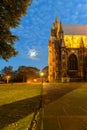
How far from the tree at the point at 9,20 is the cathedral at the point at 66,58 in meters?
60.0

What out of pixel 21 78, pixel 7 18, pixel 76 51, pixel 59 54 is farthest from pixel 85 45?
pixel 7 18

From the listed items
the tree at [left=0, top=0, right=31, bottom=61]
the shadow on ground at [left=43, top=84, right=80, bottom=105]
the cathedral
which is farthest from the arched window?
the tree at [left=0, top=0, right=31, bottom=61]

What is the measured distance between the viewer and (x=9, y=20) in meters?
13.1

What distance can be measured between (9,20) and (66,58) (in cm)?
6267

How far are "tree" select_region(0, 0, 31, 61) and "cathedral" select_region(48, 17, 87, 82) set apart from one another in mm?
59993

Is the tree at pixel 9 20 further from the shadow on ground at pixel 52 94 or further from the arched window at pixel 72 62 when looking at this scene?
the arched window at pixel 72 62

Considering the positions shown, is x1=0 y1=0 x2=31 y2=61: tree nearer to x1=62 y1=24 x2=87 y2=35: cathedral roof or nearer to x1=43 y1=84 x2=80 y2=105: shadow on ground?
x1=43 y1=84 x2=80 y2=105: shadow on ground

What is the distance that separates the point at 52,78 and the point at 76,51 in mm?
11507

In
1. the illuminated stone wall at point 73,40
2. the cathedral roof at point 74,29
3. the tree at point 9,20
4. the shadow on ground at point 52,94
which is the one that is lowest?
the shadow on ground at point 52,94

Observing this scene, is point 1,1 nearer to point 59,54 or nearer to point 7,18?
point 7,18

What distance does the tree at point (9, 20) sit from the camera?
12.6m

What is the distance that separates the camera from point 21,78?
4163 inches

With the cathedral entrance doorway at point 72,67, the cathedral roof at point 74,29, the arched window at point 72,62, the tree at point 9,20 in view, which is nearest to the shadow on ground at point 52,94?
the tree at point 9,20

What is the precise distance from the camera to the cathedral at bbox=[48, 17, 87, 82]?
74.5 m
